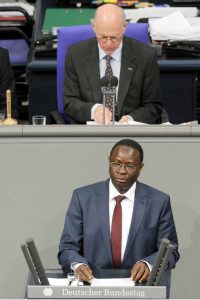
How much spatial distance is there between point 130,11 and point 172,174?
3.24 m

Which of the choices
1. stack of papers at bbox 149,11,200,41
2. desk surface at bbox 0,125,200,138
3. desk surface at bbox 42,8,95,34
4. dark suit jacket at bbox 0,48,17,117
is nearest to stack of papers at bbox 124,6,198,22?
desk surface at bbox 42,8,95,34

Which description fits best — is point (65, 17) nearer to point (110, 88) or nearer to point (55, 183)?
point (110, 88)

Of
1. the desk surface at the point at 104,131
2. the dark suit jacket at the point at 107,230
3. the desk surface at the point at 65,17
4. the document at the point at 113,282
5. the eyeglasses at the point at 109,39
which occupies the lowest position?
the document at the point at 113,282

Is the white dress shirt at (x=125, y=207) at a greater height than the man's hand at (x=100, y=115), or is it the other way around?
the man's hand at (x=100, y=115)

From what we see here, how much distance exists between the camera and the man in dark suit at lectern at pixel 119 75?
6.99m

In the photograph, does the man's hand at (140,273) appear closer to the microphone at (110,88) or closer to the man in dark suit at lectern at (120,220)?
the man in dark suit at lectern at (120,220)

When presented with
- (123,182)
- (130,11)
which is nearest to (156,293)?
(123,182)

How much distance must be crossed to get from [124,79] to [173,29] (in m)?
1.23

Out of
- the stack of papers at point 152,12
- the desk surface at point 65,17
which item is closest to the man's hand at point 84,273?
the desk surface at point 65,17

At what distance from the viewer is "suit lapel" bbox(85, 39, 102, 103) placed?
6.99 metres

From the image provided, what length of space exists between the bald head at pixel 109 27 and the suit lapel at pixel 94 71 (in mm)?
176

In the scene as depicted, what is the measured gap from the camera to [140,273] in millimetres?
4910

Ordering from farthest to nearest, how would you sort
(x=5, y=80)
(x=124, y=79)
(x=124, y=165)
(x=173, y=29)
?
(x=173, y=29) < (x=5, y=80) < (x=124, y=79) < (x=124, y=165)

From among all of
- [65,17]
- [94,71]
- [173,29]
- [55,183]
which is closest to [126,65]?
[94,71]
